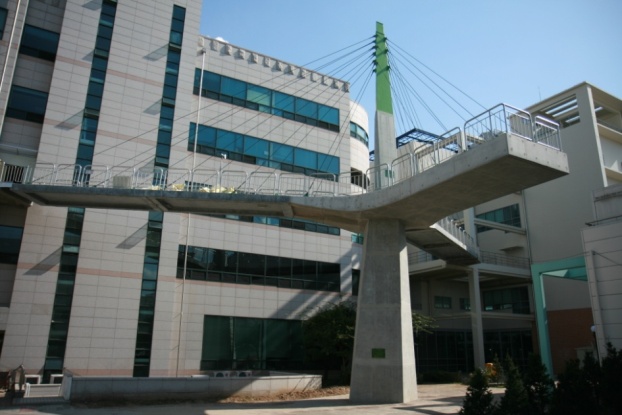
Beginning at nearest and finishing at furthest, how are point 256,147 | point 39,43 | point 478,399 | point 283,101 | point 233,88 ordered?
point 478,399
point 39,43
point 256,147
point 233,88
point 283,101

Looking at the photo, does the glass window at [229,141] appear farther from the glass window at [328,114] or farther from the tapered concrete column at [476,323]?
the tapered concrete column at [476,323]

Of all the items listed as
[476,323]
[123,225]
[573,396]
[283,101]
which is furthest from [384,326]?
[283,101]

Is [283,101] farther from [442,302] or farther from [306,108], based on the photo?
[442,302]

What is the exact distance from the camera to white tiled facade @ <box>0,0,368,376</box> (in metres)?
21.4

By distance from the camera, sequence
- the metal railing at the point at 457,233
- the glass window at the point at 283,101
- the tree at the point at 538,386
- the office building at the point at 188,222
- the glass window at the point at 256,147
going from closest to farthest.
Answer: the tree at the point at 538,386 < the office building at the point at 188,222 < the metal railing at the point at 457,233 < the glass window at the point at 256,147 < the glass window at the point at 283,101

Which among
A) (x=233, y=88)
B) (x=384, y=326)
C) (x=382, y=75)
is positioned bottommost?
(x=384, y=326)

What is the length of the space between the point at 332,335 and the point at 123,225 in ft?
38.8

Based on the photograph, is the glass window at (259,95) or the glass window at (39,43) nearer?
the glass window at (39,43)

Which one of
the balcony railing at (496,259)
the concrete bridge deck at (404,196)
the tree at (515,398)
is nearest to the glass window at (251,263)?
the concrete bridge deck at (404,196)

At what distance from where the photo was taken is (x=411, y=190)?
53.8ft

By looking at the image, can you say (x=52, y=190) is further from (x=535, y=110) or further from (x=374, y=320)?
(x=535, y=110)

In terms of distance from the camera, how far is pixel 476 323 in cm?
2997

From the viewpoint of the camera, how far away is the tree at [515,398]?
11367mm

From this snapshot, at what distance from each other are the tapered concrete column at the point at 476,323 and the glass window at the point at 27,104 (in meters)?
26.5
